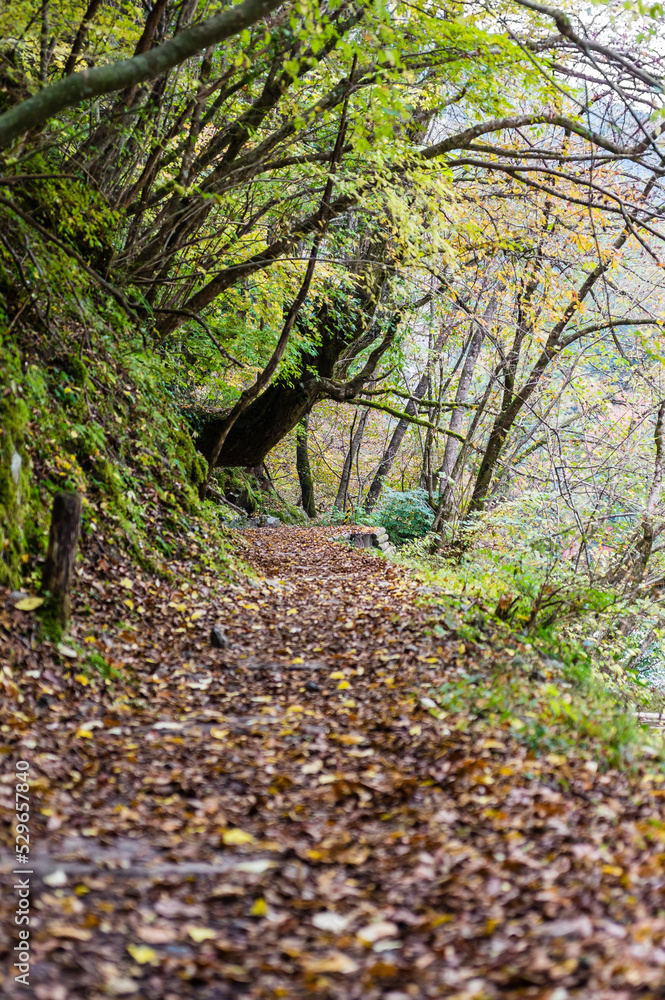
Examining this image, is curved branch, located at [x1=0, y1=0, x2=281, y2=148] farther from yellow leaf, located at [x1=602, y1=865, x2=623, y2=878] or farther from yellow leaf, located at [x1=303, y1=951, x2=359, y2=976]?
yellow leaf, located at [x1=602, y1=865, x2=623, y2=878]

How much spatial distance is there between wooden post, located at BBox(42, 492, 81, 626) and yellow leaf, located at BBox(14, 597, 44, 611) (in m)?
0.09

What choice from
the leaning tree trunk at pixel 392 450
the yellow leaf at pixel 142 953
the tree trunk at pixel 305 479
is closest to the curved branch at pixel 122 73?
the yellow leaf at pixel 142 953

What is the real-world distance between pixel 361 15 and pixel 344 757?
700 cm

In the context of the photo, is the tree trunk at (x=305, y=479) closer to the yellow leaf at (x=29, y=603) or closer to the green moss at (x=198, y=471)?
the green moss at (x=198, y=471)

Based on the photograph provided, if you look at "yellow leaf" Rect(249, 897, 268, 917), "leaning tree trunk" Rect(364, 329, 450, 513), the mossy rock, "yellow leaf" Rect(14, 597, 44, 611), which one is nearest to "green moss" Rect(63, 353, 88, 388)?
the mossy rock

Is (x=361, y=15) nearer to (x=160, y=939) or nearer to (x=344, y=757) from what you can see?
(x=344, y=757)

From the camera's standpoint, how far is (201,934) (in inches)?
98.0

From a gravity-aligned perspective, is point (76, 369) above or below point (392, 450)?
below

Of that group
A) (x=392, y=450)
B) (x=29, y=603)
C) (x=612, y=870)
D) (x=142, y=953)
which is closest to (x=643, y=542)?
(x=612, y=870)

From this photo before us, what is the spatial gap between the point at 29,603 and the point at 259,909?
276 cm

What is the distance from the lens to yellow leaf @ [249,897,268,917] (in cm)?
260

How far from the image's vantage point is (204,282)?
438 inches

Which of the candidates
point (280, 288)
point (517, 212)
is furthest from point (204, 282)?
point (517, 212)

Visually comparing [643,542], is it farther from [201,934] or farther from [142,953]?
[142,953]
